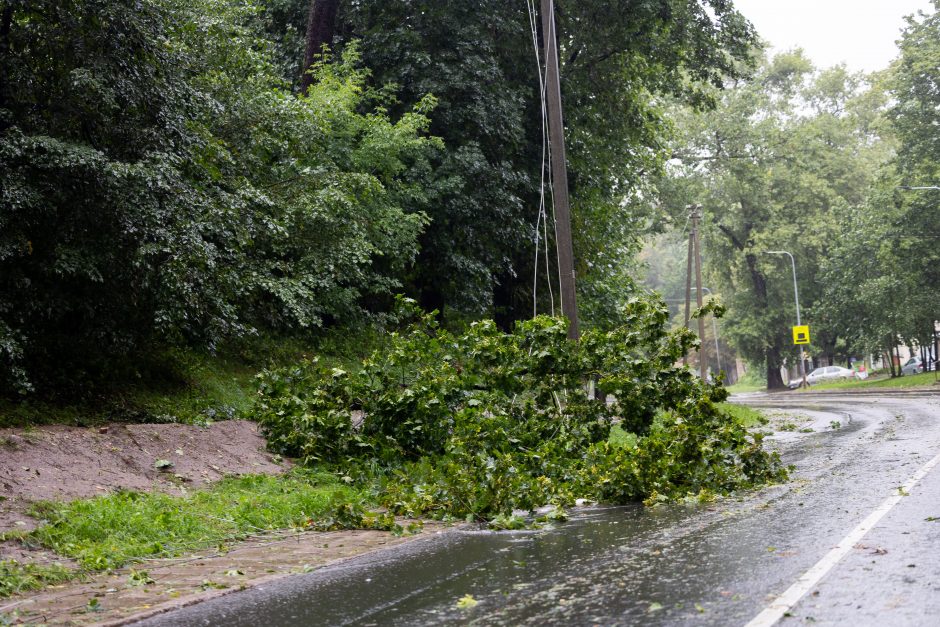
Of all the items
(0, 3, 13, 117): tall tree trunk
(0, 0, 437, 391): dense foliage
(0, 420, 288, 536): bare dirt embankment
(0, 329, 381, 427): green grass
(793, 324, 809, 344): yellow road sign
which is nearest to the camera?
(0, 420, 288, 536): bare dirt embankment

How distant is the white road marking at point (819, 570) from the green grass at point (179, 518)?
444cm

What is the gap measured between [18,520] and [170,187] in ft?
16.8

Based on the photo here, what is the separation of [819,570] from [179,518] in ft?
17.8

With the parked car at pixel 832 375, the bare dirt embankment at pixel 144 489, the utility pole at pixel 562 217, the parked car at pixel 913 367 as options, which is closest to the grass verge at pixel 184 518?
the bare dirt embankment at pixel 144 489

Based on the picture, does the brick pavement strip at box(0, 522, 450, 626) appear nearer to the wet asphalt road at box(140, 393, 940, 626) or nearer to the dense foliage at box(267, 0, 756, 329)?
the wet asphalt road at box(140, 393, 940, 626)

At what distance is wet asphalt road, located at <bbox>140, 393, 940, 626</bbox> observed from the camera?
5008mm

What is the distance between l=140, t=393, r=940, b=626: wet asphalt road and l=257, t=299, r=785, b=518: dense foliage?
112cm

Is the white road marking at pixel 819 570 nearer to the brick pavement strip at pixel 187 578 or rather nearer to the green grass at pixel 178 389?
the brick pavement strip at pixel 187 578

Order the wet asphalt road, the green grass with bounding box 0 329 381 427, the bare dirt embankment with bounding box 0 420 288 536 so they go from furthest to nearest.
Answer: the green grass with bounding box 0 329 381 427 → the bare dirt embankment with bounding box 0 420 288 536 → the wet asphalt road

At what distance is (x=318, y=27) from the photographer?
22.2 metres

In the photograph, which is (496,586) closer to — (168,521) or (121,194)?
(168,521)

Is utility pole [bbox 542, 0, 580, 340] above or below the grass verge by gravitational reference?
above

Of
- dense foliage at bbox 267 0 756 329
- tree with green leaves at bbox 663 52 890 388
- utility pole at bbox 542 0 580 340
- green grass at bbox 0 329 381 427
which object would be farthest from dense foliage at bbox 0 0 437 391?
tree with green leaves at bbox 663 52 890 388

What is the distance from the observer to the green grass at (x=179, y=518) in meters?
7.45
